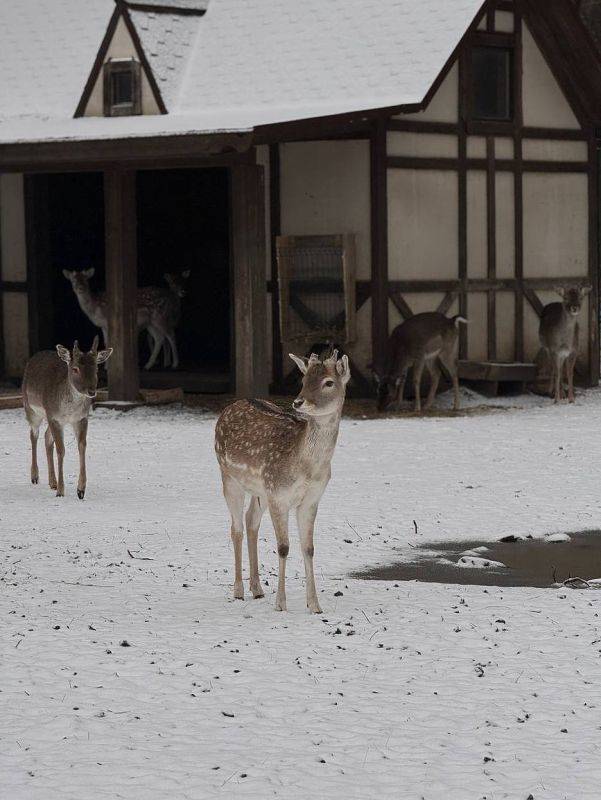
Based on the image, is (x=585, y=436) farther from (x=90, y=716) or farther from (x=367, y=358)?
(x=90, y=716)

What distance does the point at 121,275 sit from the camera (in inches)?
754

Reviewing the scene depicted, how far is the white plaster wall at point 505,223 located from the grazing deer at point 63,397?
9382 millimetres

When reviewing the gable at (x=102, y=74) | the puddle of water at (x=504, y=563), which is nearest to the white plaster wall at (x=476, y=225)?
the gable at (x=102, y=74)

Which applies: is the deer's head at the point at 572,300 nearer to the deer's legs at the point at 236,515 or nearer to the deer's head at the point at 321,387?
the deer's legs at the point at 236,515

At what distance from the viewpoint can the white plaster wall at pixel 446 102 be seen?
20.4 m

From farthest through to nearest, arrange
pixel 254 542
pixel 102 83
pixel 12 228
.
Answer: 1. pixel 12 228
2. pixel 102 83
3. pixel 254 542

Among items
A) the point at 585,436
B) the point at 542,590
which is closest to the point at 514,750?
the point at 542,590

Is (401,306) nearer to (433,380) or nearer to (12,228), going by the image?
(433,380)

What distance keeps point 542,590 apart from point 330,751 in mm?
3251

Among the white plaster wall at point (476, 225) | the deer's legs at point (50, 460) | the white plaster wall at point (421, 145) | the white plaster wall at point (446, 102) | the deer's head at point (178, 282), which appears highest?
the white plaster wall at point (446, 102)

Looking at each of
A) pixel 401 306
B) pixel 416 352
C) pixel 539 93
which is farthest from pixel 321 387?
pixel 539 93

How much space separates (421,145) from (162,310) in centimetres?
540

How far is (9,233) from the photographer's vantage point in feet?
74.2

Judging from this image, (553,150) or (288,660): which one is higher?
(553,150)
